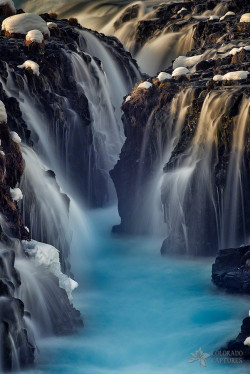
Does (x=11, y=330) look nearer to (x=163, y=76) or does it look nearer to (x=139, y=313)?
(x=139, y=313)

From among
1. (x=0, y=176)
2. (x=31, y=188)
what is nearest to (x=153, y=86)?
(x=31, y=188)

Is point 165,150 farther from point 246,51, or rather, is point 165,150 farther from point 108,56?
point 108,56

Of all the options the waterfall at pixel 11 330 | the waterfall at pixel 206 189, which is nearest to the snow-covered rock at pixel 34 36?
the waterfall at pixel 206 189

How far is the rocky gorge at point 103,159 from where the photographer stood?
18500mm

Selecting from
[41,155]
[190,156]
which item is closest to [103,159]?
[41,155]

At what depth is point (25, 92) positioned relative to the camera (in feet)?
100

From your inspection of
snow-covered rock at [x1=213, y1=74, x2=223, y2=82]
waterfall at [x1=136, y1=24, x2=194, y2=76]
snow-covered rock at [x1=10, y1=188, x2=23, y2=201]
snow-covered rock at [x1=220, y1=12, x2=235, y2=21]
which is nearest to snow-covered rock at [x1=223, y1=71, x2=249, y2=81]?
snow-covered rock at [x1=213, y1=74, x2=223, y2=82]

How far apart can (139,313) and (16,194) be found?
4485mm

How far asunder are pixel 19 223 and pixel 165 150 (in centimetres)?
938

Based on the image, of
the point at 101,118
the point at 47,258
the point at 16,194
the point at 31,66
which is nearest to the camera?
the point at 47,258

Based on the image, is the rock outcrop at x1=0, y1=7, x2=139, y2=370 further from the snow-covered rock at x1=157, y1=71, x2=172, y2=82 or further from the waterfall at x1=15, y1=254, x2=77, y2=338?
the snow-covered rock at x1=157, y1=71, x2=172, y2=82

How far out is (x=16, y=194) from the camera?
68.1 feet

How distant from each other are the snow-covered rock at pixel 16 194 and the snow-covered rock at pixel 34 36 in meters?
14.6

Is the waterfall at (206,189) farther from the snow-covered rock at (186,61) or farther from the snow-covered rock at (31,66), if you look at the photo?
the snow-covered rock at (31,66)
